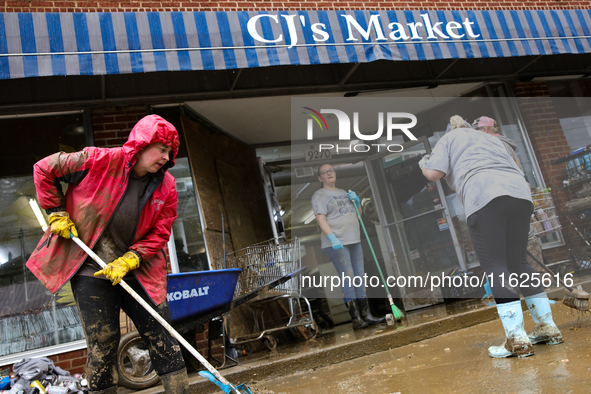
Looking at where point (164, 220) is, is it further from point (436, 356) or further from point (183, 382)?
point (436, 356)

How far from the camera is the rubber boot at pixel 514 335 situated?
3211 millimetres

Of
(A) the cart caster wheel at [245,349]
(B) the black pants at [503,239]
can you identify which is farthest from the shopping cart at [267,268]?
(B) the black pants at [503,239]

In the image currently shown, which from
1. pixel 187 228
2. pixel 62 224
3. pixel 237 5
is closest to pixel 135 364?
pixel 187 228

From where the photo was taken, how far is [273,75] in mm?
6246

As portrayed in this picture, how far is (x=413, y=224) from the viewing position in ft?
25.2

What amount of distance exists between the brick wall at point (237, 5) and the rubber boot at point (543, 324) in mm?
5032

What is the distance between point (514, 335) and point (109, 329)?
2.82 m

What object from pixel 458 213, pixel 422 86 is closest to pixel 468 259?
pixel 458 213

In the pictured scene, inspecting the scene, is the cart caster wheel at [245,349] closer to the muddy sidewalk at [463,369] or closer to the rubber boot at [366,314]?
the muddy sidewalk at [463,369]

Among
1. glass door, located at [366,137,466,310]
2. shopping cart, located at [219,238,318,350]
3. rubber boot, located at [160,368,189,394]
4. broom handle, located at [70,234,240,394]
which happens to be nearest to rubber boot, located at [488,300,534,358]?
broom handle, located at [70,234,240,394]

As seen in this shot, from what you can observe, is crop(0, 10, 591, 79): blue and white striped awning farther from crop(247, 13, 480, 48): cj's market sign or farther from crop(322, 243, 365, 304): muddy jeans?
crop(322, 243, 365, 304): muddy jeans

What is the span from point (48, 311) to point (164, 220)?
2.85 meters

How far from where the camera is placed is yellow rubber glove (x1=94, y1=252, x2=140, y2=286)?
2.52 meters

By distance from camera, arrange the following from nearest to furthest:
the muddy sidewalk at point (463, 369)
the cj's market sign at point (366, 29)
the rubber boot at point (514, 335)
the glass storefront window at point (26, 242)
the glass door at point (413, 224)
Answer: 1. the muddy sidewalk at point (463, 369)
2. the rubber boot at point (514, 335)
3. the glass storefront window at point (26, 242)
4. the cj's market sign at point (366, 29)
5. the glass door at point (413, 224)
